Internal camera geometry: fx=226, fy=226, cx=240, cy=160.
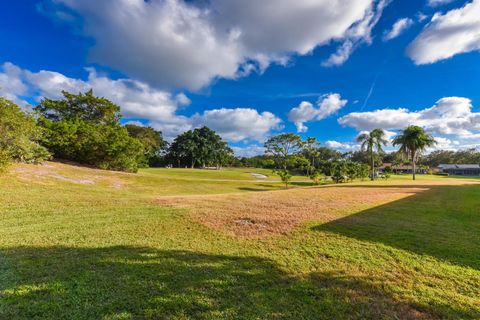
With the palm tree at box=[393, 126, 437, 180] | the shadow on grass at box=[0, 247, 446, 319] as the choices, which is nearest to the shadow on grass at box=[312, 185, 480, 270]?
the shadow on grass at box=[0, 247, 446, 319]

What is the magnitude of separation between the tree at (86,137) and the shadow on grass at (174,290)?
1968cm

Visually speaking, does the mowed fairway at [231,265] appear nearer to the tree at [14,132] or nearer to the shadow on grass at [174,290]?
the shadow on grass at [174,290]

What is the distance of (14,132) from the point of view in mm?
13148

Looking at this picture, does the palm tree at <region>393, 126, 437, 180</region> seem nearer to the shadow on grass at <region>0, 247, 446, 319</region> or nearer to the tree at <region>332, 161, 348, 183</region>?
the tree at <region>332, 161, 348, 183</region>

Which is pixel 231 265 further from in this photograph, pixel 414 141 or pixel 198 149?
pixel 198 149

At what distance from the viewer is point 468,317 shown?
9.48 feet

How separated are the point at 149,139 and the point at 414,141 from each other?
55.5 metres

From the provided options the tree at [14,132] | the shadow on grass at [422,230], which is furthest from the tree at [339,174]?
the tree at [14,132]

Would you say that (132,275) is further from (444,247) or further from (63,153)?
(63,153)

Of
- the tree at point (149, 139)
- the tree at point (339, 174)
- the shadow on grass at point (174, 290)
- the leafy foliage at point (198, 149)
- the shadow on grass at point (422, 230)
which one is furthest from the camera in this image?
the leafy foliage at point (198, 149)

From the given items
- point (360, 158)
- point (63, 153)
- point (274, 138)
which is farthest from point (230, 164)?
point (63, 153)

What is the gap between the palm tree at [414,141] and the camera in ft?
122

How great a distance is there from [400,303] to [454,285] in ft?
4.21

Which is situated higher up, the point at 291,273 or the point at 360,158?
the point at 360,158
